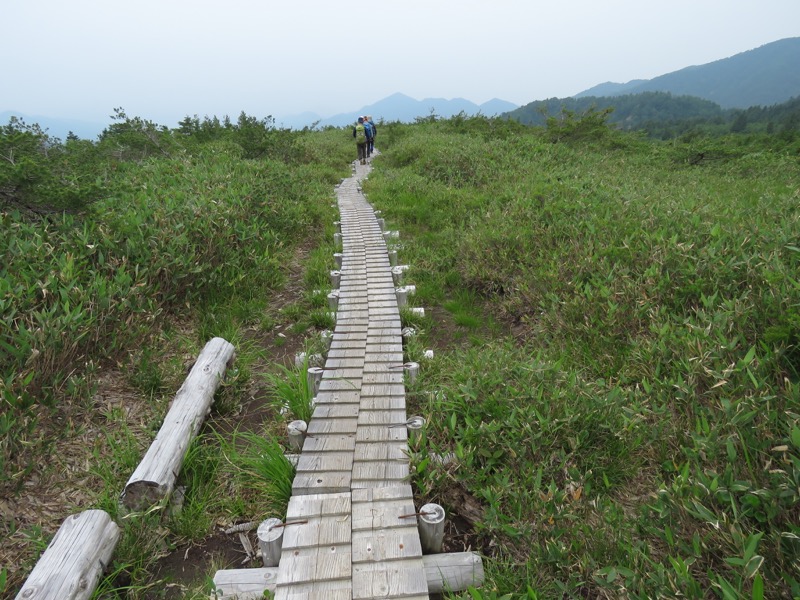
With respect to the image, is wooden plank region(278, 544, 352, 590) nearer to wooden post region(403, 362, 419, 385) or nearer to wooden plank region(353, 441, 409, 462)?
wooden plank region(353, 441, 409, 462)

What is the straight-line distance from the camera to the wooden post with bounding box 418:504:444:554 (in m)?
2.78

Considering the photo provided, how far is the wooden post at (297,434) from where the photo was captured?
365cm

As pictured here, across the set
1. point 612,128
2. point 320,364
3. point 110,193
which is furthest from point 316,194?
point 612,128

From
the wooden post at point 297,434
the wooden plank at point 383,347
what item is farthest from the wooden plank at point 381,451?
the wooden plank at point 383,347

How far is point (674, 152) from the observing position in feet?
64.3

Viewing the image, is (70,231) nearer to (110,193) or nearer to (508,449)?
(110,193)

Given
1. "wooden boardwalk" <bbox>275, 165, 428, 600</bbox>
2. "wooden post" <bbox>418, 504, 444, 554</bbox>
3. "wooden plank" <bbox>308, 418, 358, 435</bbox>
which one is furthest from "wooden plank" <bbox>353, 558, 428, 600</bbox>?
"wooden plank" <bbox>308, 418, 358, 435</bbox>

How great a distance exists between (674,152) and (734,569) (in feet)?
72.2

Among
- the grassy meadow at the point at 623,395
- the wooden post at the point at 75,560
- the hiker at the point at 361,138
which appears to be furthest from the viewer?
the hiker at the point at 361,138

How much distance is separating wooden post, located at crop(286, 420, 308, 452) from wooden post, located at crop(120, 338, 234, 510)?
832mm

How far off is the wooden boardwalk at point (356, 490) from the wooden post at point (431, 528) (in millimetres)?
79

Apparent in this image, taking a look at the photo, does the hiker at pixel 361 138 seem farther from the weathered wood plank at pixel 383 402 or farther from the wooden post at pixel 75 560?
the wooden post at pixel 75 560

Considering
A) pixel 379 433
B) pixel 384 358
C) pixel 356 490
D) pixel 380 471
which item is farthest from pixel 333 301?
pixel 356 490

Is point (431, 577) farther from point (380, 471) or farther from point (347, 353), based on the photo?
point (347, 353)
